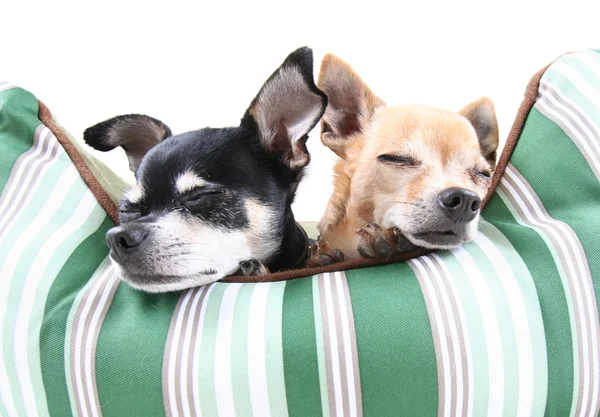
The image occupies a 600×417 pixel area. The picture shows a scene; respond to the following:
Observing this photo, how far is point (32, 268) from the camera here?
0.75 m

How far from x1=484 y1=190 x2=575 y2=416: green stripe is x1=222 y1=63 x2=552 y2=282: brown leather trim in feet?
0.56

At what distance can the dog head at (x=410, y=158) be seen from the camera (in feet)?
2.79

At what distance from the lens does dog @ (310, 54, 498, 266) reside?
856 millimetres

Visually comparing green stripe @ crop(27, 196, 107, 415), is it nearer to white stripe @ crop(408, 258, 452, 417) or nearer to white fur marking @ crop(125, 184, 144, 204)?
white fur marking @ crop(125, 184, 144, 204)

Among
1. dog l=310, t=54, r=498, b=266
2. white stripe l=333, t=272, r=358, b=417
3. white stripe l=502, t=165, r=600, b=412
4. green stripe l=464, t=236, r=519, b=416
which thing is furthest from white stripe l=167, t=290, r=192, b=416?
white stripe l=502, t=165, r=600, b=412

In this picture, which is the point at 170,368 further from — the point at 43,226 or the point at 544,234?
the point at 544,234

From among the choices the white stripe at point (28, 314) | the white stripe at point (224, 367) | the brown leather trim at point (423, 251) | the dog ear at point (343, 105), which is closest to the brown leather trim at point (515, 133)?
the brown leather trim at point (423, 251)

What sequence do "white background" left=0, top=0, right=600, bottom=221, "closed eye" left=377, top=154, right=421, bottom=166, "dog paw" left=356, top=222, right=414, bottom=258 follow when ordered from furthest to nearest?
"white background" left=0, top=0, right=600, bottom=221 → "closed eye" left=377, top=154, right=421, bottom=166 → "dog paw" left=356, top=222, right=414, bottom=258

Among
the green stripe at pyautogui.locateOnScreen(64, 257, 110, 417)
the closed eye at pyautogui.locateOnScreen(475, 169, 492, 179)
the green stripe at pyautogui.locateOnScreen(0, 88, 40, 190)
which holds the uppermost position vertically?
the green stripe at pyautogui.locateOnScreen(0, 88, 40, 190)

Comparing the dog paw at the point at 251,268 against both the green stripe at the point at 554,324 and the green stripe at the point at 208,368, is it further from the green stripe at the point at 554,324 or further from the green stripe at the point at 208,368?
the green stripe at the point at 554,324

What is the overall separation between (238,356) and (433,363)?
0.88 feet

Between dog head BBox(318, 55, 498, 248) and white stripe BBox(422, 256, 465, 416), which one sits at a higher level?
dog head BBox(318, 55, 498, 248)

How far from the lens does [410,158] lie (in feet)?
3.22

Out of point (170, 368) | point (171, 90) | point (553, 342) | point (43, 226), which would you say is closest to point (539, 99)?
point (553, 342)
